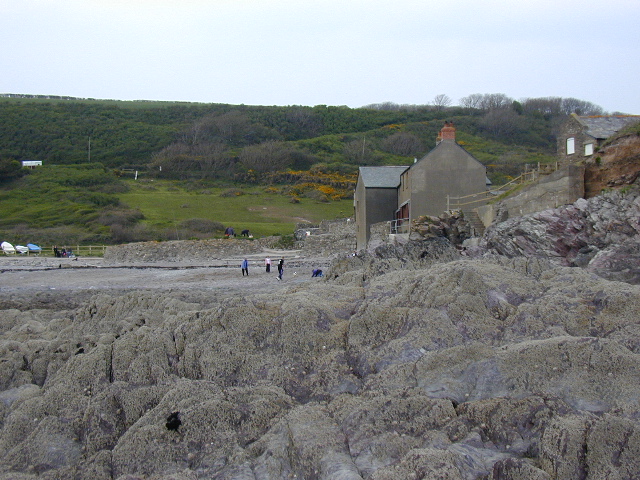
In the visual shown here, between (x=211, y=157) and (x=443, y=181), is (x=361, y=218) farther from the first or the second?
(x=211, y=157)

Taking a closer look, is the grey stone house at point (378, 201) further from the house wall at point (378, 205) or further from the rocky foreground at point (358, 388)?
the rocky foreground at point (358, 388)

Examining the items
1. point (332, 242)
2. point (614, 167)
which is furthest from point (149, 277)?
point (614, 167)

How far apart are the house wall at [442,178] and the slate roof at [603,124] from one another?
5.36 meters

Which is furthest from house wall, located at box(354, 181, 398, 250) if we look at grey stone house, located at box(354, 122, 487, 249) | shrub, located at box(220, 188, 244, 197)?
shrub, located at box(220, 188, 244, 197)

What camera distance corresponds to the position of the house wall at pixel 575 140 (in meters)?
20.6

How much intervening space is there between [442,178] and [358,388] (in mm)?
19359

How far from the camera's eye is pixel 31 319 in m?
14.2

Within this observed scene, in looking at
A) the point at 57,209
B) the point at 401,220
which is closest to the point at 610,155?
the point at 401,220

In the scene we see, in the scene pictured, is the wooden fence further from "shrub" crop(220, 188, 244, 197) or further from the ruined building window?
the ruined building window

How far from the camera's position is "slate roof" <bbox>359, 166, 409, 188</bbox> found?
31281mm

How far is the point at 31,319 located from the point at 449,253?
34.3 ft

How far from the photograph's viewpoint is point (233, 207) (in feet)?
192

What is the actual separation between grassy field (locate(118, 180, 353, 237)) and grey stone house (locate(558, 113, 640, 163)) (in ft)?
86.6

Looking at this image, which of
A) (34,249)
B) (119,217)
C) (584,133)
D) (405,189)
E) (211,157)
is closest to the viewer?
(584,133)
